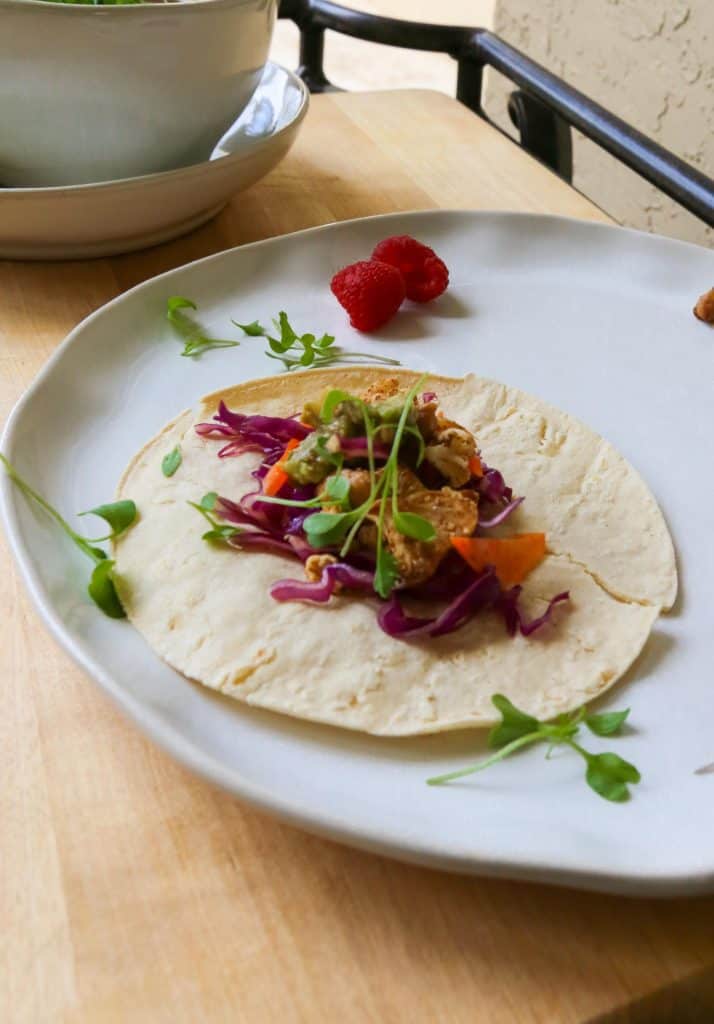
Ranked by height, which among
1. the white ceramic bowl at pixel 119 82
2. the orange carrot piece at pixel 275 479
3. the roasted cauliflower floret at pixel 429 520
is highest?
the white ceramic bowl at pixel 119 82

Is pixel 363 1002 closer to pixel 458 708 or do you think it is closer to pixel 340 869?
pixel 340 869

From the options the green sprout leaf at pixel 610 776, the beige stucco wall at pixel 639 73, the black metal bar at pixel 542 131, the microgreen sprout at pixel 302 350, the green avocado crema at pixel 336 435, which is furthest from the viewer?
the beige stucco wall at pixel 639 73

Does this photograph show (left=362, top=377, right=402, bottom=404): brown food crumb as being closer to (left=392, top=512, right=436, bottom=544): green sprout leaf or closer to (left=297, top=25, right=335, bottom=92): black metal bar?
(left=392, top=512, right=436, bottom=544): green sprout leaf

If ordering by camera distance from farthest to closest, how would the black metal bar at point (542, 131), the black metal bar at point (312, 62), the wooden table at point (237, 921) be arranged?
1. the black metal bar at point (312, 62)
2. the black metal bar at point (542, 131)
3. the wooden table at point (237, 921)

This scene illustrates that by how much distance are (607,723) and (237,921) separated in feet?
1.20

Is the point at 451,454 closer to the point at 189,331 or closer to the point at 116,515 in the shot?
the point at 116,515

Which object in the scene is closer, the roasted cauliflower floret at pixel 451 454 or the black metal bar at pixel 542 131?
the roasted cauliflower floret at pixel 451 454

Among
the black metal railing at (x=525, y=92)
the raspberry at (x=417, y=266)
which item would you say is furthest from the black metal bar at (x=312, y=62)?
the raspberry at (x=417, y=266)

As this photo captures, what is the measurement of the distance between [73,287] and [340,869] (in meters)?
1.14

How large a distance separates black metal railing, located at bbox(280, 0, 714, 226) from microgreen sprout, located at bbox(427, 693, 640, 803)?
1.20 meters

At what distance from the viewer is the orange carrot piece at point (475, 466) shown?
1.13 metres

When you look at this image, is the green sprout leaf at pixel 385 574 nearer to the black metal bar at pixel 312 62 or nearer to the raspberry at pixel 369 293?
the raspberry at pixel 369 293

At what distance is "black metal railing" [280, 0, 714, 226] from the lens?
6.07 feet

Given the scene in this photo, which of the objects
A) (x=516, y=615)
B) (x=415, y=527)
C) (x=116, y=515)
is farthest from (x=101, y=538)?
(x=516, y=615)
